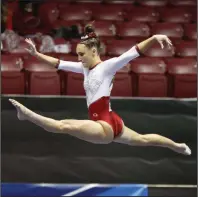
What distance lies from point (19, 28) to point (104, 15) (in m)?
1.36

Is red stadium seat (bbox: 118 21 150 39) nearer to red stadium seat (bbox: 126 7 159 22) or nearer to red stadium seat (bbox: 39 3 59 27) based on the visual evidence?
red stadium seat (bbox: 126 7 159 22)

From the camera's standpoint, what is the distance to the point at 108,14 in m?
8.44

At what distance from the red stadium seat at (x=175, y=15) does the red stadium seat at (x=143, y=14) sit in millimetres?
132

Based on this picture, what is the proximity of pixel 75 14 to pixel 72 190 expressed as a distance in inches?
124

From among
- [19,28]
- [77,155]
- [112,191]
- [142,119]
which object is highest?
[19,28]

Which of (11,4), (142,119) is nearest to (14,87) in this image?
(142,119)

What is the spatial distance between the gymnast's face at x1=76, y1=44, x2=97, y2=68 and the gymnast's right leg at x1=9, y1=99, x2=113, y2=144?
44cm

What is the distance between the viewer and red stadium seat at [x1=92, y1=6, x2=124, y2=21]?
8.42 m

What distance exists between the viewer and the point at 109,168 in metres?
6.30

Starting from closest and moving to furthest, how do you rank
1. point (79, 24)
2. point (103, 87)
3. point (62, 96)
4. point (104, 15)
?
point (103, 87) → point (62, 96) → point (79, 24) → point (104, 15)

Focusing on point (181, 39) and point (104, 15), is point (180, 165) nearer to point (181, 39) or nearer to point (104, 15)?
point (181, 39)

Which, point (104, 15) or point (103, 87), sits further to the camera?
point (104, 15)

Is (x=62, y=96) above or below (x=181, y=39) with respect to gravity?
below

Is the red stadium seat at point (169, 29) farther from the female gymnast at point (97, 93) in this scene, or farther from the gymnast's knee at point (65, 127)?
the gymnast's knee at point (65, 127)
